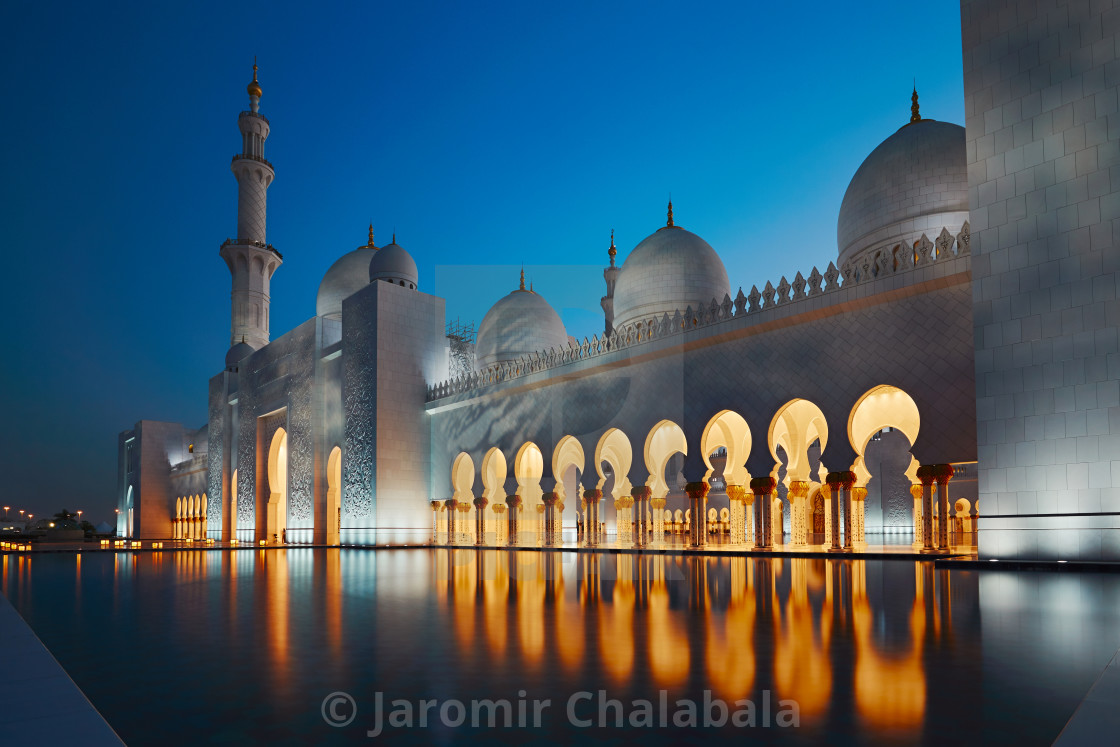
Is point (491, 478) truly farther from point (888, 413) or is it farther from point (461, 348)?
point (888, 413)

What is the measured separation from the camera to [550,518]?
38.4ft

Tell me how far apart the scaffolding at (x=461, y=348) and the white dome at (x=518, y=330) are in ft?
1.37

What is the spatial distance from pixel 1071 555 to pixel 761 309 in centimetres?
429

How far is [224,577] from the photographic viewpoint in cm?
550

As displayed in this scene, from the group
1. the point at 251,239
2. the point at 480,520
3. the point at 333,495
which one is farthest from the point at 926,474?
the point at 251,239

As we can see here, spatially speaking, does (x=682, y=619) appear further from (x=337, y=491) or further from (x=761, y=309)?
(x=337, y=491)

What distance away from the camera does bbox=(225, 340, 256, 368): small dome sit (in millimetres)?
19125

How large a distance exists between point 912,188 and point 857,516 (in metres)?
4.20

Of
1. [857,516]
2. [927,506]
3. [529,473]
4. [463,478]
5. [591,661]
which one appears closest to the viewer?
[591,661]

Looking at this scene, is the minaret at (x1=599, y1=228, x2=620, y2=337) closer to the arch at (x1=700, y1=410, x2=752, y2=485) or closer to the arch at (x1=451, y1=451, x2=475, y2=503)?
the arch at (x1=451, y1=451, x2=475, y2=503)

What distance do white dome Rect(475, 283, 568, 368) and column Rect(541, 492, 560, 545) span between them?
3.88 meters

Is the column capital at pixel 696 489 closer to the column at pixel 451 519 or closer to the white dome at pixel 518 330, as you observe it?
the column at pixel 451 519

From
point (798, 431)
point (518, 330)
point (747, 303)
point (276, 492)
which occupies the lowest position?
point (276, 492)

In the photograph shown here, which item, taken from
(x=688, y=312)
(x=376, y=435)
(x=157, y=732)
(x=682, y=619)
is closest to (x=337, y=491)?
(x=376, y=435)
